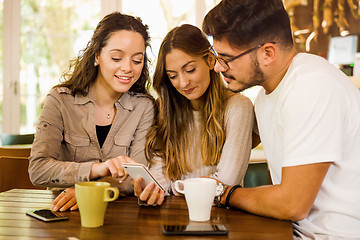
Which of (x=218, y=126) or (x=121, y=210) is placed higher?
(x=218, y=126)

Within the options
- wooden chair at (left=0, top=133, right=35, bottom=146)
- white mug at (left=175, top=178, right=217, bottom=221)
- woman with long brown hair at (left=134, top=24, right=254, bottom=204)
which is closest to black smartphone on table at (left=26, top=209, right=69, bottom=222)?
white mug at (left=175, top=178, right=217, bottom=221)

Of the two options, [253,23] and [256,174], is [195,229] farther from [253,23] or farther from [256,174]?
[256,174]

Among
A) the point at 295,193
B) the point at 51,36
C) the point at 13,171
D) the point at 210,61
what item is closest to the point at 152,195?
the point at 295,193

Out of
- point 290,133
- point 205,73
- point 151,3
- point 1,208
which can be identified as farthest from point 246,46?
point 151,3

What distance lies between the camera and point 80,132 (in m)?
1.92

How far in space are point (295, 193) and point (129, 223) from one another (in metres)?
0.49

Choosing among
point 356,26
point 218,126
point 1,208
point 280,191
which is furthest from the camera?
point 356,26

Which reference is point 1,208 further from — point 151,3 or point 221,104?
point 151,3

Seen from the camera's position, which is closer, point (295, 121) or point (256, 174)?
point (295, 121)

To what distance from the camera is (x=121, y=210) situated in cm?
135

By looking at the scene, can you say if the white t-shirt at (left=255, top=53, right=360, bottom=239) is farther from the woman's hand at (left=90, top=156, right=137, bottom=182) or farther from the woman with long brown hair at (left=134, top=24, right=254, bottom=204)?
the woman's hand at (left=90, top=156, right=137, bottom=182)

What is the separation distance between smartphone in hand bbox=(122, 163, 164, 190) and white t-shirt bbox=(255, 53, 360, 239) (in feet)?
1.48

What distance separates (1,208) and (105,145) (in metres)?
0.65

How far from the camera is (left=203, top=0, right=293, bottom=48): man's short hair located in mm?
1408
